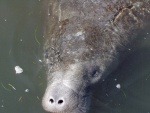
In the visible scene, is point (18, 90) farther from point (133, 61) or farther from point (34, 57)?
point (133, 61)

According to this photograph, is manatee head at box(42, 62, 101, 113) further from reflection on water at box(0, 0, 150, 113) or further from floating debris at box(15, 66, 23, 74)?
floating debris at box(15, 66, 23, 74)

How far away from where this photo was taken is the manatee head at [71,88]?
215 inches

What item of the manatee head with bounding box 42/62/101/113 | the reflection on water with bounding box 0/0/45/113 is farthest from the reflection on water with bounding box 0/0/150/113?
the manatee head with bounding box 42/62/101/113

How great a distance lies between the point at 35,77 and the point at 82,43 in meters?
1.41

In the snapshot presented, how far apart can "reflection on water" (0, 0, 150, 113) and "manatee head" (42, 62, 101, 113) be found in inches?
19.7

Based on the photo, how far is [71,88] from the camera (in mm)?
5621

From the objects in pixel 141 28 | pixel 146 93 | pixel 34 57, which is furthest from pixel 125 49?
pixel 34 57

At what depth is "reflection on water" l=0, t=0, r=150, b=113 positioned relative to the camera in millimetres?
6867

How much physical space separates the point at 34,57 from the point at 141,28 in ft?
6.59

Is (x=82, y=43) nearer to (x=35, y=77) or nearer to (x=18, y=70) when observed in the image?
(x=35, y=77)

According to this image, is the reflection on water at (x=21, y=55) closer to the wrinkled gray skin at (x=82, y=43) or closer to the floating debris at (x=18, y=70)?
the floating debris at (x=18, y=70)

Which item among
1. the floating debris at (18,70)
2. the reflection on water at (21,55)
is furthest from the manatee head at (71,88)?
the floating debris at (18,70)

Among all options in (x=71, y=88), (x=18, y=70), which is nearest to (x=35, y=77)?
(x=18, y=70)

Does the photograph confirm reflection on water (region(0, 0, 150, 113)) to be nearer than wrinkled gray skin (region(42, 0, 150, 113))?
No
